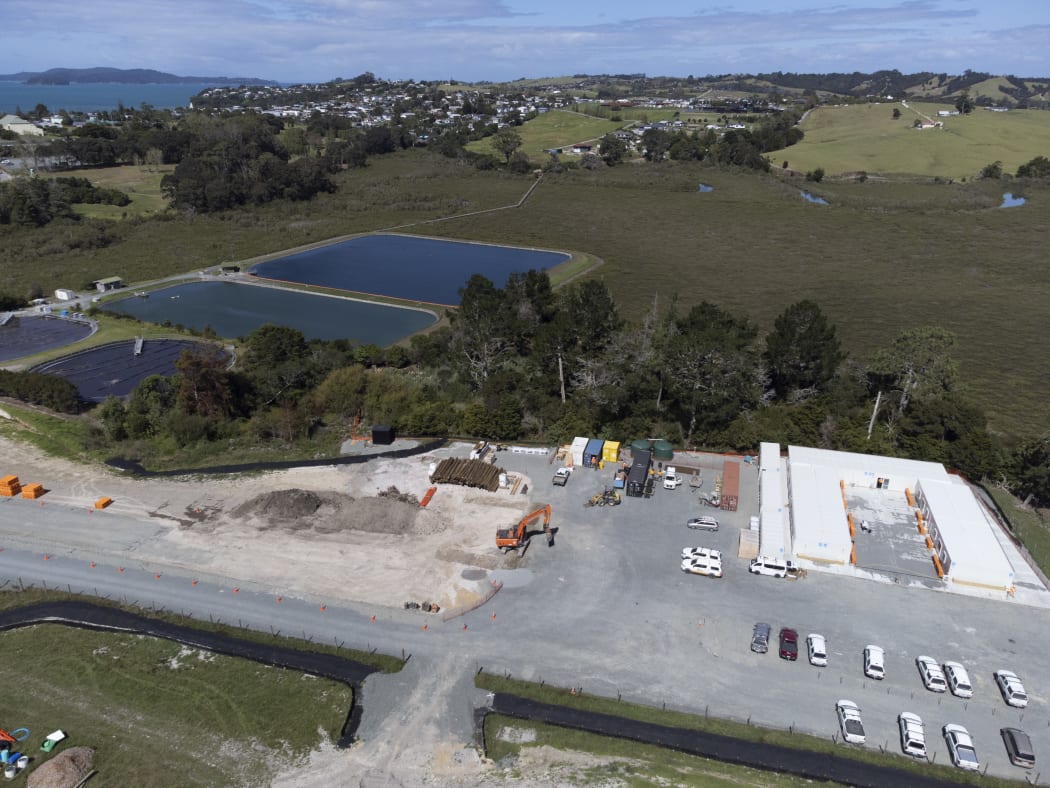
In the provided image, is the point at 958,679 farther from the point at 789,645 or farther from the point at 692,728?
the point at 692,728

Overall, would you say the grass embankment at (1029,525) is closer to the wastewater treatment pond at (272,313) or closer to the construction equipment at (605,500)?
the construction equipment at (605,500)

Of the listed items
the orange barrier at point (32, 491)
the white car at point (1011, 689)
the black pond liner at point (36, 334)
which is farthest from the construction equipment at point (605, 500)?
the black pond liner at point (36, 334)

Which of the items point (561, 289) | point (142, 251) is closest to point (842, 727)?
point (561, 289)

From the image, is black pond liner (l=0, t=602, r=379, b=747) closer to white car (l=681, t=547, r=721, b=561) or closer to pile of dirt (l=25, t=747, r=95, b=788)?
pile of dirt (l=25, t=747, r=95, b=788)

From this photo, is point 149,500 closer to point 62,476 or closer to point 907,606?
point 62,476

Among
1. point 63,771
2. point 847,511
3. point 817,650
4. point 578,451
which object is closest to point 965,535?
point 847,511
